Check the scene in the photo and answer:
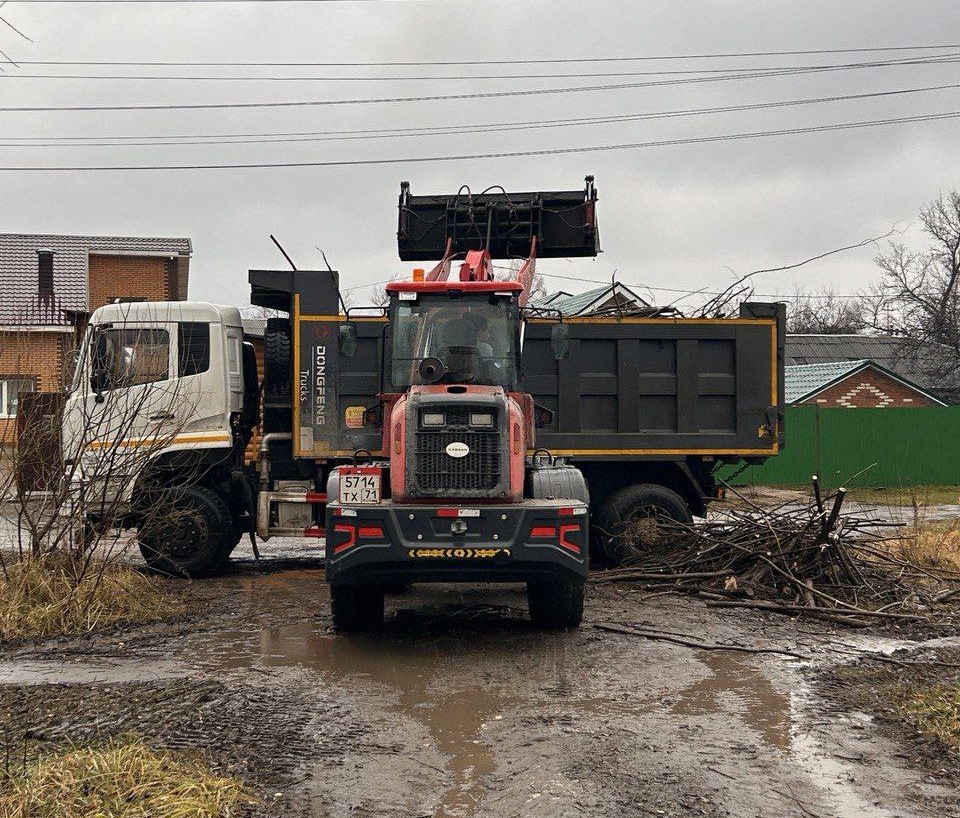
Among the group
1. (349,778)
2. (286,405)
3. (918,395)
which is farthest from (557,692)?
(918,395)

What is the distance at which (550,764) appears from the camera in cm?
588

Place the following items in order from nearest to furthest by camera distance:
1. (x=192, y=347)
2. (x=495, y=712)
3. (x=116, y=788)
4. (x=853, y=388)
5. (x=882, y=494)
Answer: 1. (x=116, y=788)
2. (x=495, y=712)
3. (x=192, y=347)
4. (x=882, y=494)
5. (x=853, y=388)

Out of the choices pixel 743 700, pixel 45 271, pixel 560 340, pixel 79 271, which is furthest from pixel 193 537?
pixel 45 271

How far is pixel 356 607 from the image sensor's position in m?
9.40

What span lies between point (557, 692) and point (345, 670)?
1660 millimetres

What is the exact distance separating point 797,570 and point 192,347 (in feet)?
23.4

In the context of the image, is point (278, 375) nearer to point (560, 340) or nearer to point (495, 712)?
point (560, 340)

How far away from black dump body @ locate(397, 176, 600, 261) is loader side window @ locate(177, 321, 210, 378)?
2.91 m

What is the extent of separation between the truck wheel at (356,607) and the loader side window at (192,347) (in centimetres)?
448

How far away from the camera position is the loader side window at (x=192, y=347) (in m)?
12.9

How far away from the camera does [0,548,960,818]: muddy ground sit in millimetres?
5461

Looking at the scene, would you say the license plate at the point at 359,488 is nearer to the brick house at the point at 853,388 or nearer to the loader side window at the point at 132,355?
the loader side window at the point at 132,355

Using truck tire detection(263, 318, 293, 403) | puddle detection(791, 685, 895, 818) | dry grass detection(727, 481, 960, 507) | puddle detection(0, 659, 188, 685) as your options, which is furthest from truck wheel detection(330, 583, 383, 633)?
dry grass detection(727, 481, 960, 507)

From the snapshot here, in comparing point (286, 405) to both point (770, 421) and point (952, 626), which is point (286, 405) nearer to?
point (770, 421)
